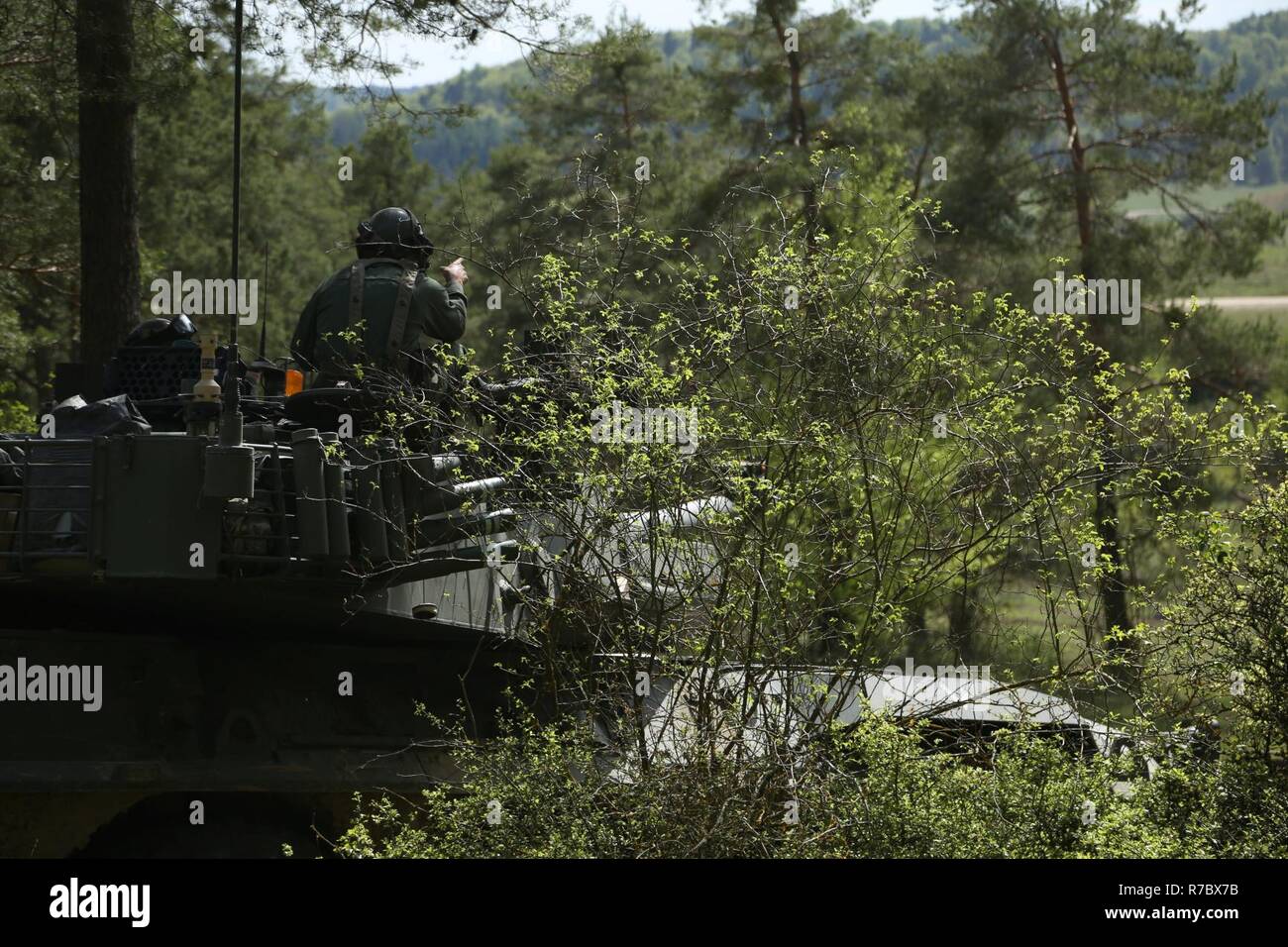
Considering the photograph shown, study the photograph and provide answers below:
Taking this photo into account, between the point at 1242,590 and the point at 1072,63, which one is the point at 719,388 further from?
the point at 1072,63

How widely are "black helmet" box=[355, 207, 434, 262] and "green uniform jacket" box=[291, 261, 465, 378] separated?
13 centimetres

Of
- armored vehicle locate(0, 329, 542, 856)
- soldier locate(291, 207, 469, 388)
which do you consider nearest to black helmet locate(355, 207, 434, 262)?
soldier locate(291, 207, 469, 388)

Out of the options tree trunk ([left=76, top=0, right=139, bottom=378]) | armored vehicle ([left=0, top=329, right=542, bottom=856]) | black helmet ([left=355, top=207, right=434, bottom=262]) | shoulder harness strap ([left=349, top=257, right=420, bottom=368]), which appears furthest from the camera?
tree trunk ([left=76, top=0, right=139, bottom=378])

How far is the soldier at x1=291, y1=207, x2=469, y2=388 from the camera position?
852cm

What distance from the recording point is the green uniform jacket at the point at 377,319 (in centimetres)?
854

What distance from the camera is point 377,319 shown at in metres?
8.59

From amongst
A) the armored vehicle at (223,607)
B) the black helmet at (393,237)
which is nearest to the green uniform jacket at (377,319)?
the black helmet at (393,237)

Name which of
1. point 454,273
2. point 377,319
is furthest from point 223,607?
point 454,273

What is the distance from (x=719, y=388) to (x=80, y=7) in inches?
291

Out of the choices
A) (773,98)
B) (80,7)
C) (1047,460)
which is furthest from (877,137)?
(1047,460)

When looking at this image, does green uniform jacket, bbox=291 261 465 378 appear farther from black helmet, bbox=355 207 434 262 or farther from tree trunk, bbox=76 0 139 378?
tree trunk, bbox=76 0 139 378

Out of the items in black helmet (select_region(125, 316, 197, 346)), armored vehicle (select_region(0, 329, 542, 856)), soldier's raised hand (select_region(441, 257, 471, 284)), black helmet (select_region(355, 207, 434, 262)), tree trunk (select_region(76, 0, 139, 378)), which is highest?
tree trunk (select_region(76, 0, 139, 378))

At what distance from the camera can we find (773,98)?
27.3 meters
